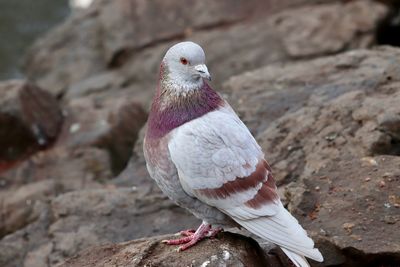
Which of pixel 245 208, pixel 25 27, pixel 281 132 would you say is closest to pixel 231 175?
pixel 245 208

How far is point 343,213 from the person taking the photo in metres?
4.61

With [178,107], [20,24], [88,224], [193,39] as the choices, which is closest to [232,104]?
[88,224]

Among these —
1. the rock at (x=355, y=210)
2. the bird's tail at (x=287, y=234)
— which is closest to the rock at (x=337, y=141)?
the rock at (x=355, y=210)

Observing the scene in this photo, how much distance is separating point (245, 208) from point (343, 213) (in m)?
0.76

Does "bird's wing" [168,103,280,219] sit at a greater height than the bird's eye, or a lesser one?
lesser

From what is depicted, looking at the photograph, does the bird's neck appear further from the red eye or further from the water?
the water

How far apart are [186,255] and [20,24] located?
409 inches

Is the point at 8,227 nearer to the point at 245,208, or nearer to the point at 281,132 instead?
the point at 281,132

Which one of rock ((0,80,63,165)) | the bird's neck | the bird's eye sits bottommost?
rock ((0,80,63,165))

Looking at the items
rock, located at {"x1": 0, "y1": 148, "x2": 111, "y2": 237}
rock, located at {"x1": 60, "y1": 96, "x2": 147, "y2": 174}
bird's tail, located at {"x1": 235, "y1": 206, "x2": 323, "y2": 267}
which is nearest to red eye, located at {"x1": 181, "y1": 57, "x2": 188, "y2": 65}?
bird's tail, located at {"x1": 235, "y1": 206, "x2": 323, "y2": 267}

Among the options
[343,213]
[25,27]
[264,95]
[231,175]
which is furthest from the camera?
[25,27]

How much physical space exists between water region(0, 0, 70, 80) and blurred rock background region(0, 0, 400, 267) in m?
0.41

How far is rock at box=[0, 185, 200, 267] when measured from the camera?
5.72m

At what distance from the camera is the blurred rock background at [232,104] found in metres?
4.58
